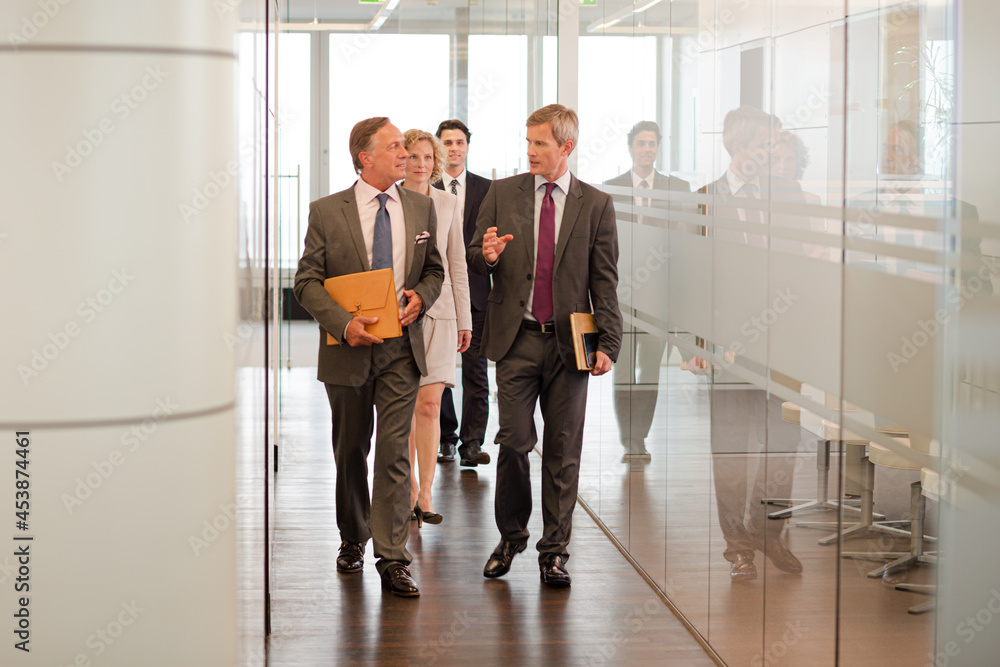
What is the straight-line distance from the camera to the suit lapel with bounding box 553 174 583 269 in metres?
4.42

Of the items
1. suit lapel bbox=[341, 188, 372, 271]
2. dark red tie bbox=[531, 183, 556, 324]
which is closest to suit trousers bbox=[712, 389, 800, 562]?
dark red tie bbox=[531, 183, 556, 324]

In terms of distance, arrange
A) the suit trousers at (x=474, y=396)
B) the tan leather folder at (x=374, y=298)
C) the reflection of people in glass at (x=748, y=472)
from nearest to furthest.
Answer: the reflection of people in glass at (x=748, y=472) < the tan leather folder at (x=374, y=298) < the suit trousers at (x=474, y=396)

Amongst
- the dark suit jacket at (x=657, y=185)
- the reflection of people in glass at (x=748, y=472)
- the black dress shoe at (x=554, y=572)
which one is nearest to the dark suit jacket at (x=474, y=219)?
the dark suit jacket at (x=657, y=185)

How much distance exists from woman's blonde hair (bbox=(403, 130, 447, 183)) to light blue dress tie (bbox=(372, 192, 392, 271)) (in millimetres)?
1127

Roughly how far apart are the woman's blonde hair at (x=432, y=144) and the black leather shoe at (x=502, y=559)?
2054 millimetres

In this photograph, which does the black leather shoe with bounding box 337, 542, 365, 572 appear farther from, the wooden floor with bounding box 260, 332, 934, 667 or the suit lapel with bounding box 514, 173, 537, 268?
the suit lapel with bounding box 514, 173, 537, 268

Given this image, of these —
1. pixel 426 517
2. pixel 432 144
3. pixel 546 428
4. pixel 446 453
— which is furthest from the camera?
pixel 446 453

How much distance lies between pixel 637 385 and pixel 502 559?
3.22 ft

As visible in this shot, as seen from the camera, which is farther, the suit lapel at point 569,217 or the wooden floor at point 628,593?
the suit lapel at point 569,217

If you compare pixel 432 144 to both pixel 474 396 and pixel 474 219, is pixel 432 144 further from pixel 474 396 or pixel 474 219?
pixel 474 396

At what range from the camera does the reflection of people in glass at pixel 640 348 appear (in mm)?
4582

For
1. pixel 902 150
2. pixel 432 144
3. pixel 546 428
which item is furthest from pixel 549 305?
pixel 902 150

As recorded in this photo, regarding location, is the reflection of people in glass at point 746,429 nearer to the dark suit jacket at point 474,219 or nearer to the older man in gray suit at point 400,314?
the older man in gray suit at point 400,314

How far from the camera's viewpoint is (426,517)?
548 cm
